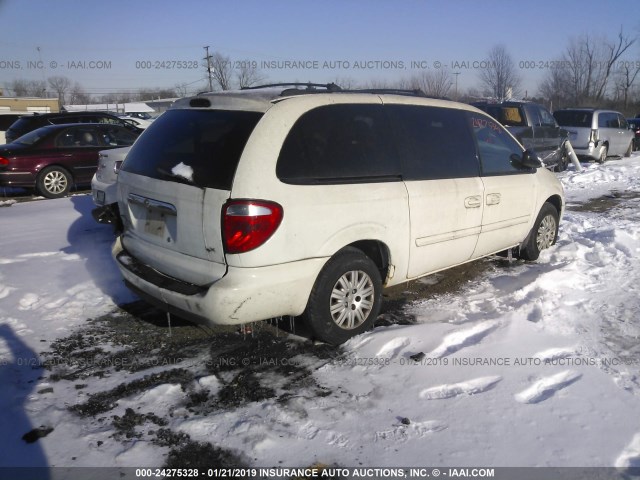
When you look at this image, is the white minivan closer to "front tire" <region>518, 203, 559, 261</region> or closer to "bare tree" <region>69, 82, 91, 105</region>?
"front tire" <region>518, 203, 559, 261</region>

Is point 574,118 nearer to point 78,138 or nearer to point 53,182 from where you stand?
point 78,138

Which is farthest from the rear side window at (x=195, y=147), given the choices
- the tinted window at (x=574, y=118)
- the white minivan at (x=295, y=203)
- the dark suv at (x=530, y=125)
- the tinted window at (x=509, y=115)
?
the tinted window at (x=574, y=118)

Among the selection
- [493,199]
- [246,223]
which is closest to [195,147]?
[246,223]

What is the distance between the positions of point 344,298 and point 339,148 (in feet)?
3.65

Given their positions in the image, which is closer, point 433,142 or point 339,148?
point 339,148

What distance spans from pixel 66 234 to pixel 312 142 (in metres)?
4.49

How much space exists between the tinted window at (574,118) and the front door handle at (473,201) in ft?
46.5

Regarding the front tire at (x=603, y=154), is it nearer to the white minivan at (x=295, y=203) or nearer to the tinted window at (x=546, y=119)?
the tinted window at (x=546, y=119)

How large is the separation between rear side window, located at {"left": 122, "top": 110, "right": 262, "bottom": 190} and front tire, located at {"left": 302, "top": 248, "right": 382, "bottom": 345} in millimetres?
1012

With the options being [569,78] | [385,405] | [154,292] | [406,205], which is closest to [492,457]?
[385,405]

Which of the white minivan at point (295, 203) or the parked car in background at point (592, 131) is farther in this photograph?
the parked car in background at point (592, 131)

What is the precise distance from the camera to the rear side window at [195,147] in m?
3.44

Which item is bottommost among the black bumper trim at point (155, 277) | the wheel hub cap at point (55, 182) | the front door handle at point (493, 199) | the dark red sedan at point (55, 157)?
the black bumper trim at point (155, 277)

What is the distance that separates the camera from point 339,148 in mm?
3848
